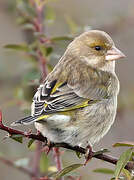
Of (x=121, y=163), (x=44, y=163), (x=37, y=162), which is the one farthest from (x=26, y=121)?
(x=44, y=163)

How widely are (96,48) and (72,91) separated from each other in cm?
94

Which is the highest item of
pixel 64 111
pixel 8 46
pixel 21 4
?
pixel 21 4

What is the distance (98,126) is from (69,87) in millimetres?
463

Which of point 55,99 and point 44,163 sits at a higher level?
point 55,99

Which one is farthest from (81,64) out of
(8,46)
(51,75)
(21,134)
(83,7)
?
(83,7)

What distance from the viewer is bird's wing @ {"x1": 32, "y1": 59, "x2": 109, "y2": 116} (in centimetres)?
400

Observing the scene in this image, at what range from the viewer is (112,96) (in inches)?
185

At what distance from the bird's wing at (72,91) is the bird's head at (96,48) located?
0.75ft

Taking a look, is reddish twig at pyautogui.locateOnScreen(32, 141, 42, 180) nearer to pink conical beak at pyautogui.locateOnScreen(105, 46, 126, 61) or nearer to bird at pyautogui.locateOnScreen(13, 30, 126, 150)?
bird at pyautogui.locateOnScreen(13, 30, 126, 150)

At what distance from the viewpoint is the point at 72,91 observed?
434cm

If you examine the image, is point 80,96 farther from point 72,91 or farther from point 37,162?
point 37,162

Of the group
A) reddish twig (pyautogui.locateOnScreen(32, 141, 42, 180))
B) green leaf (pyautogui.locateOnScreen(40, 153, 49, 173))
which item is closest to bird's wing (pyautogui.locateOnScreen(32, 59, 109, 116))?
reddish twig (pyautogui.locateOnScreen(32, 141, 42, 180))

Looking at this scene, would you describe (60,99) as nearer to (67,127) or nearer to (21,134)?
(67,127)

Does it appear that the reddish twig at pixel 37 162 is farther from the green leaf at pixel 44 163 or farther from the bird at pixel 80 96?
the bird at pixel 80 96
